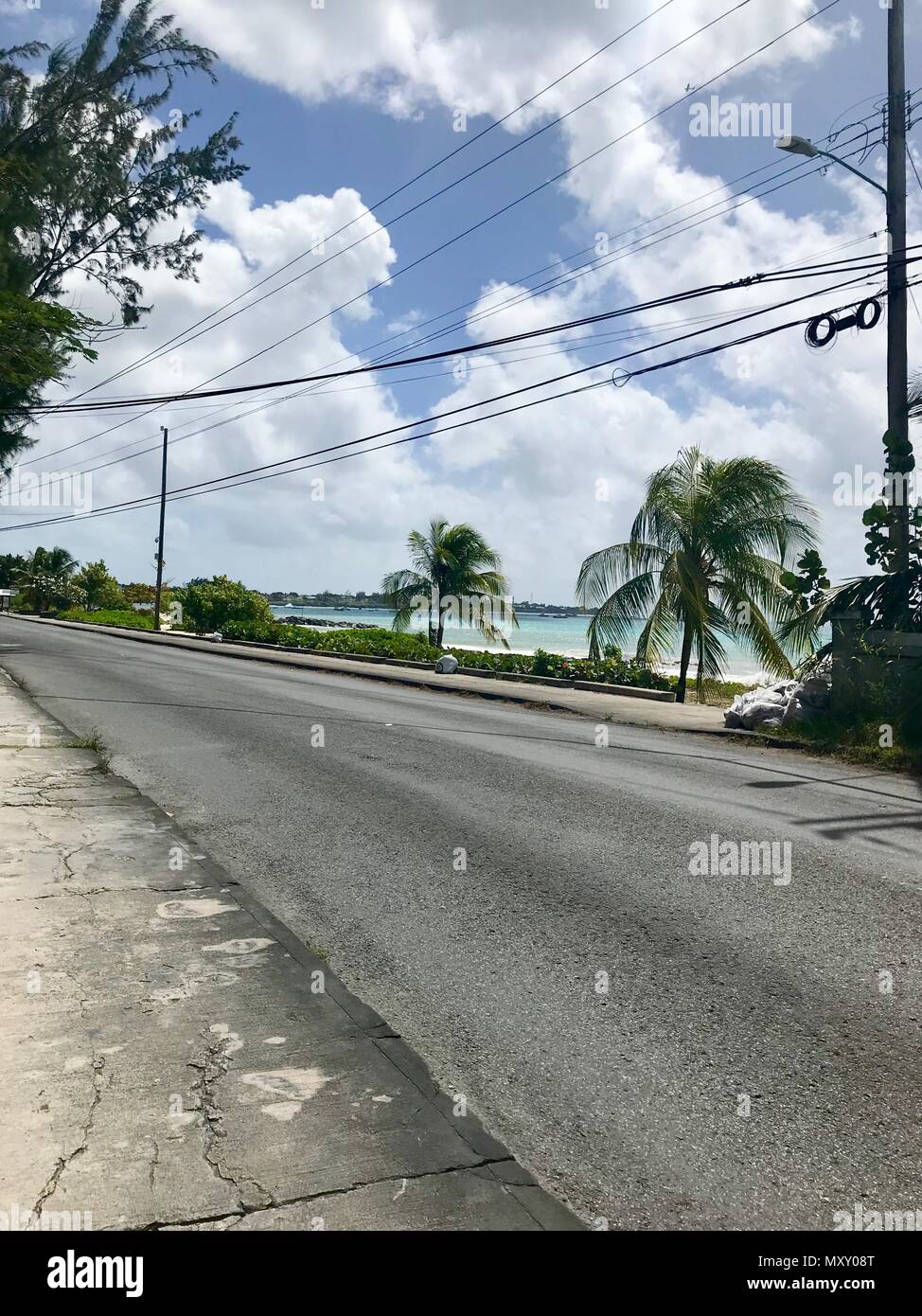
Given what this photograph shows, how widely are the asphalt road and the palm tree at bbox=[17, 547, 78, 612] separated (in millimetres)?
59089

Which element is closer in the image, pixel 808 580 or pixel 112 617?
pixel 808 580

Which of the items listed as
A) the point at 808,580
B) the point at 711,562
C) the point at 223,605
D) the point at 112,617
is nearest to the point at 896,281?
the point at 808,580

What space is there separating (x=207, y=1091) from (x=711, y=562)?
20239 millimetres

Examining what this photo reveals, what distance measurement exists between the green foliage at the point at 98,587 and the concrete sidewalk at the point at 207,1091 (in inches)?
2624

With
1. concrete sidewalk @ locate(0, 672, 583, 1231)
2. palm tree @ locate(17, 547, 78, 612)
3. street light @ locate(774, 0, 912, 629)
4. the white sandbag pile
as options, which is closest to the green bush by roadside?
the white sandbag pile

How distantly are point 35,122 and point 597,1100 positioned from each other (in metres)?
20.6

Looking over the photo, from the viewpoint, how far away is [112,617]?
191 feet

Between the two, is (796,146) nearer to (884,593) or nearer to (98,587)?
(884,593)

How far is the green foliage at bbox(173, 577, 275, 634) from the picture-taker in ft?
147

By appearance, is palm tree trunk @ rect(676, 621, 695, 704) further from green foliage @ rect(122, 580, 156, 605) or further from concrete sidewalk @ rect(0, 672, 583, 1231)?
green foliage @ rect(122, 580, 156, 605)

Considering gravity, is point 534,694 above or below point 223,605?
below

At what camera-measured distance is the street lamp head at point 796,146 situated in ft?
45.1

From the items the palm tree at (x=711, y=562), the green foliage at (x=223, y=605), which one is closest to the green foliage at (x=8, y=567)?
the green foliage at (x=223, y=605)

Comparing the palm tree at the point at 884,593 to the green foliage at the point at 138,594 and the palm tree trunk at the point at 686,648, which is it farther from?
the green foliage at the point at 138,594
